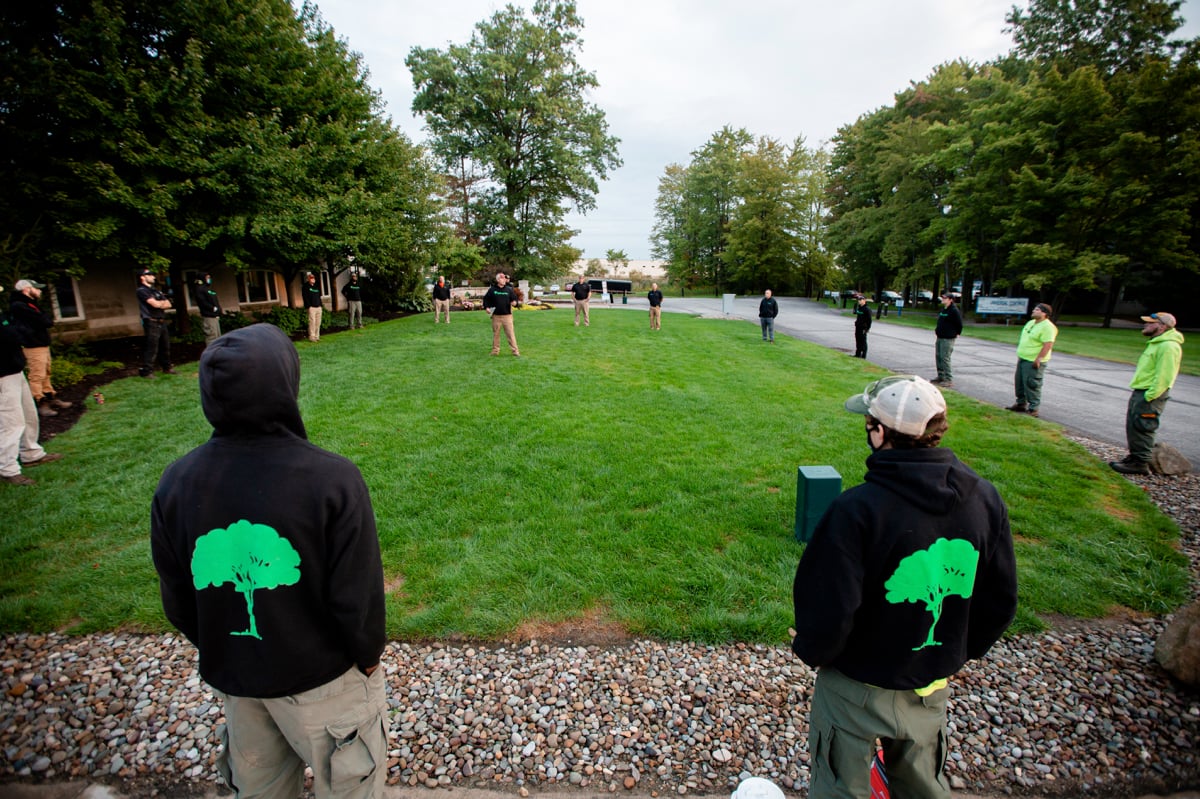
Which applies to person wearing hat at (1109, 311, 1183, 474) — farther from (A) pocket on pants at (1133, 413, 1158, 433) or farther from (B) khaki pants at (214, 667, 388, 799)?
(B) khaki pants at (214, 667, 388, 799)

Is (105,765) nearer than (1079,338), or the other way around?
(105,765)

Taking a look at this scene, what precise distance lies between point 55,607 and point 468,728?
3532mm

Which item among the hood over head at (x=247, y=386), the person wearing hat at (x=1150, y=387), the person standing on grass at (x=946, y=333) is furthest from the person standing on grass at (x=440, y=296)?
the hood over head at (x=247, y=386)

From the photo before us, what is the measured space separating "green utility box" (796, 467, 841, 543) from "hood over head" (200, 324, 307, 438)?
4131 mm

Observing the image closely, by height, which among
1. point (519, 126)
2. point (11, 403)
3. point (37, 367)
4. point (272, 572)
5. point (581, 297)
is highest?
Result: point (519, 126)

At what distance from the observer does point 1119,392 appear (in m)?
11.1

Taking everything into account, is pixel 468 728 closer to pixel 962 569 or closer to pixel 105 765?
pixel 105 765

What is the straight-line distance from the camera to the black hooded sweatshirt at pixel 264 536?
1.61 metres

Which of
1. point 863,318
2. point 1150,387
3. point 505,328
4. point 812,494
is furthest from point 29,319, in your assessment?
point 863,318

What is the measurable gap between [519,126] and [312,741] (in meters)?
36.9

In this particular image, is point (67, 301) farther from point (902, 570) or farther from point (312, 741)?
point (902, 570)

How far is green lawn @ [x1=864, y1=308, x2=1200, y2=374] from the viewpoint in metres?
16.0

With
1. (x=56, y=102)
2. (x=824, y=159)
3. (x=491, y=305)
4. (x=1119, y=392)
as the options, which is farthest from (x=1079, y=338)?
(x=824, y=159)

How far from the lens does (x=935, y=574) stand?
1800mm
